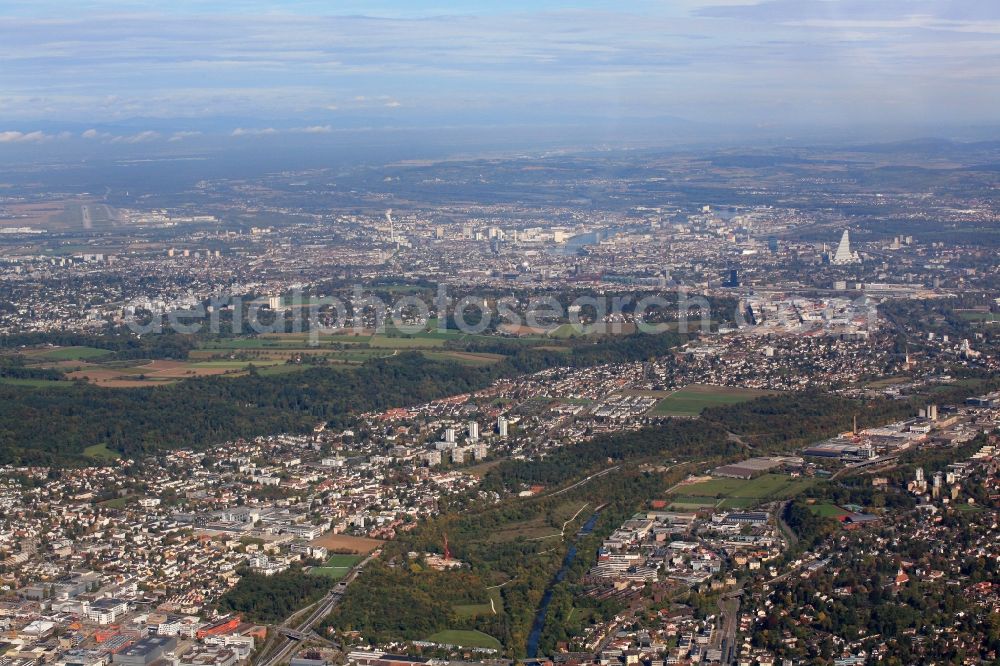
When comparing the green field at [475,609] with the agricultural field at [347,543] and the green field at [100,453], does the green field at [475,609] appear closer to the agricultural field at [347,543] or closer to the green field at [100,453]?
the agricultural field at [347,543]

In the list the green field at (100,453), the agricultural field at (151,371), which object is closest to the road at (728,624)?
the green field at (100,453)

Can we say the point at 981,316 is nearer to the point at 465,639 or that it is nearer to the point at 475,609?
the point at 475,609

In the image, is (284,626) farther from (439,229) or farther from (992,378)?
(439,229)

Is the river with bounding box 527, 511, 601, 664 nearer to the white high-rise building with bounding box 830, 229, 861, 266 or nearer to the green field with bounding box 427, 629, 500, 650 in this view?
the green field with bounding box 427, 629, 500, 650

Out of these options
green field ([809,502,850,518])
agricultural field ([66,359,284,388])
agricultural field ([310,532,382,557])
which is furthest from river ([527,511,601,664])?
agricultural field ([66,359,284,388])

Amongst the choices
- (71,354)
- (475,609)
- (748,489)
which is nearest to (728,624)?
(475,609)

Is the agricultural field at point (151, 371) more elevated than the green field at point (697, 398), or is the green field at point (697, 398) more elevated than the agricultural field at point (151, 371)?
the agricultural field at point (151, 371)
